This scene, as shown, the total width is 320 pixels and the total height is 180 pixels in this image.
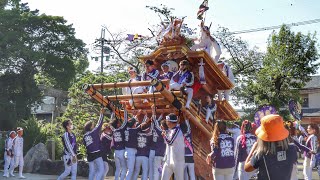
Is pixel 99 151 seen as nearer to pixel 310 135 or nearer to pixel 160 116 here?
pixel 160 116

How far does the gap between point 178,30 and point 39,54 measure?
69.8 ft

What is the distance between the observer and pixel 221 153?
8133 mm

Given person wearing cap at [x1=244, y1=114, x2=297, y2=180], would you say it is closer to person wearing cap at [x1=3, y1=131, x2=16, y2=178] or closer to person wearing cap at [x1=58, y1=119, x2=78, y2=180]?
person wearing cap at [x1=58, y1=119, x2=78, y2=180]

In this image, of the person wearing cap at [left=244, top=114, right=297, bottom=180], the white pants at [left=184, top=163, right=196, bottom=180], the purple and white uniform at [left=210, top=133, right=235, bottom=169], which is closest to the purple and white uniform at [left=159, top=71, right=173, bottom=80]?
the white pants at [left=184, top=163, right=196, bottom=180]

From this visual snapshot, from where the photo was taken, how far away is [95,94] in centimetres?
1086

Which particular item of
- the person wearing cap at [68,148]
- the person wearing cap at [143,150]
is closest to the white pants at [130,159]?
the person wearing cap at [143,150]

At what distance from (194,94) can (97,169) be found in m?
3.36

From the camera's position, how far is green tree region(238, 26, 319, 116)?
24438 millimetres

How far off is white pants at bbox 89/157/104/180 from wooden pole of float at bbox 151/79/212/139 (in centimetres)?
230

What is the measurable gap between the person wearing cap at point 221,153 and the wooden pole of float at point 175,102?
1.63 meters

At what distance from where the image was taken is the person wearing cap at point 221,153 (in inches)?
320

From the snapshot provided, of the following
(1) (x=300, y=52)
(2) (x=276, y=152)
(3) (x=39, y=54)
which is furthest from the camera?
(3) (x=39, y=54)

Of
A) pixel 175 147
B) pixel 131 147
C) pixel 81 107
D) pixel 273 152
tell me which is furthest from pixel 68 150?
pixel 81 107

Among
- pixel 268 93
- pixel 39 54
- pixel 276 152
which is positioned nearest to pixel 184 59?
pixel 276 152
